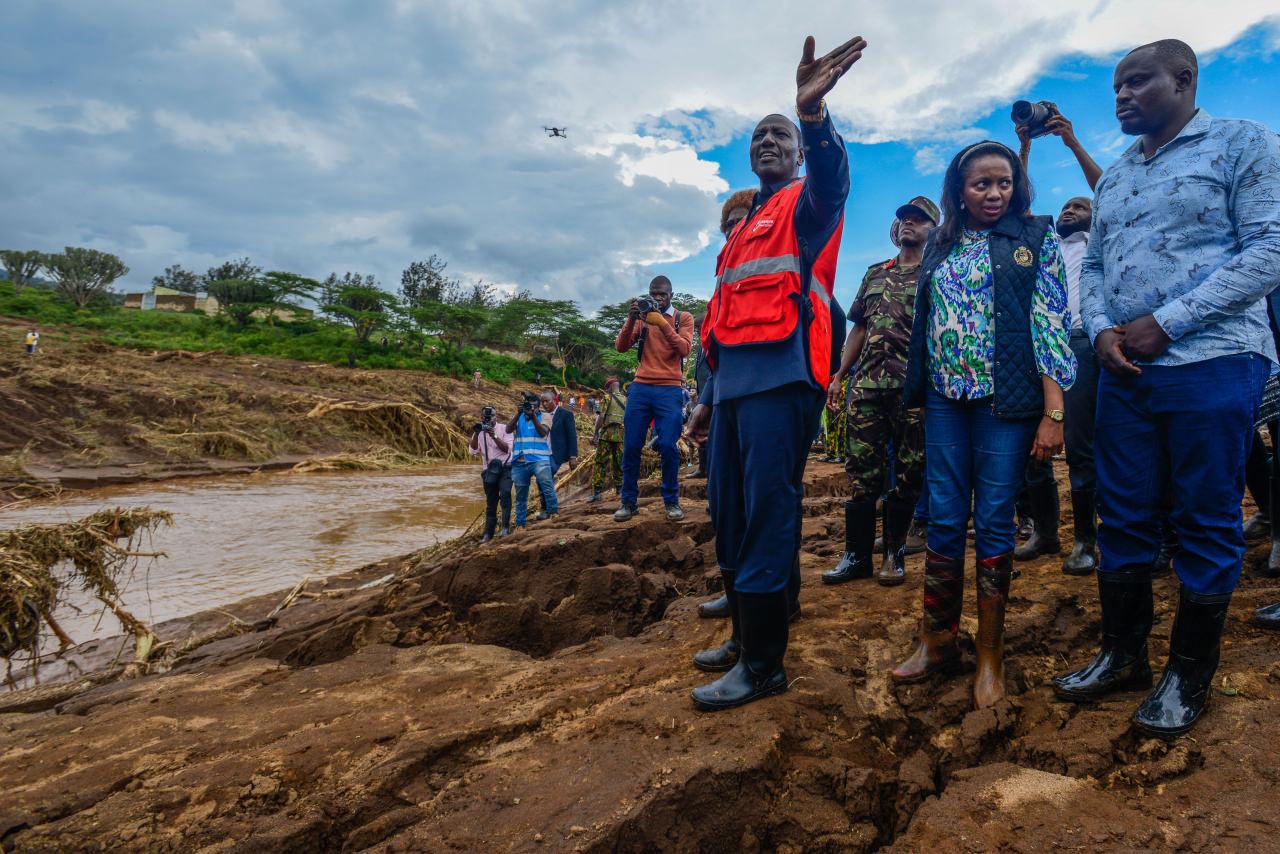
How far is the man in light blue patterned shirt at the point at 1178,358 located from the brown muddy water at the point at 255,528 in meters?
5.82

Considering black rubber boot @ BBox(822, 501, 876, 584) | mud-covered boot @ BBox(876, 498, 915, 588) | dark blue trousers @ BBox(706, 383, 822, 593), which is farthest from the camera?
black rubber boot @ BBox(822, 501, 876, 584)

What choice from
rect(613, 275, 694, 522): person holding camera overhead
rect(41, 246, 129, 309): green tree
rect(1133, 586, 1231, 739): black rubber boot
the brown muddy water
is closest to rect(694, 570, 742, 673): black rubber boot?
rect(1133, 586, 1231, 739): black rubber boot

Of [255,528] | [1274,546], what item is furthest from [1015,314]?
[255,528]

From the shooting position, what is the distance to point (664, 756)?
163 centimetres

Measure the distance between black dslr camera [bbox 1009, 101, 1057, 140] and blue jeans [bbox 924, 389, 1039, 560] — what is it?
1.24m

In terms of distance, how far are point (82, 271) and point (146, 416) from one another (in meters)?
23.6

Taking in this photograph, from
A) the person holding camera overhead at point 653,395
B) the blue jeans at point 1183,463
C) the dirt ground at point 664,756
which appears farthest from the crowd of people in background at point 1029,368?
the person holding camera overhead at point 653,395

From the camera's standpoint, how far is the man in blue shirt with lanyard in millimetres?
1872

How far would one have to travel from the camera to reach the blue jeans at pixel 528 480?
6816 mm

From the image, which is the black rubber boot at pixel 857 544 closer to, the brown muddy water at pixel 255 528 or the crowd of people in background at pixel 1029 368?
the crowd of people in background at pixel 1029 368

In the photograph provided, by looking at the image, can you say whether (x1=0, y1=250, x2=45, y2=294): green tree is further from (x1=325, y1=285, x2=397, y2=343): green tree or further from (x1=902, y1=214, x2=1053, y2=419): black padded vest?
(x1=902, y1=214, x2=1053, y2=419): black padded vest

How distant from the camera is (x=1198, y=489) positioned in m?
1.67

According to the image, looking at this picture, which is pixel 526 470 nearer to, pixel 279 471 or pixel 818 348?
pixel 818 348

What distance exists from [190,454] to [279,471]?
1926 mm
